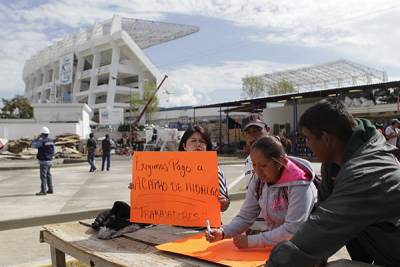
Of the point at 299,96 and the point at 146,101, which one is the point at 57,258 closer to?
the point at 299,96

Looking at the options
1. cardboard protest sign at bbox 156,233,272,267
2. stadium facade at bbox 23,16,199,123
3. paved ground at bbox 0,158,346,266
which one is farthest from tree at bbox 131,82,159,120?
cardboard protest sign at bbox 156,233,272,267

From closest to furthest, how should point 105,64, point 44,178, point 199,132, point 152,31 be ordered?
point 199,132 → point 44,178 → point 105,64 → point 152,31

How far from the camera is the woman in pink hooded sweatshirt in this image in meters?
2.60

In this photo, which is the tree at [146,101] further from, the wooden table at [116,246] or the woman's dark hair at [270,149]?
the woman's dark hair at [270,149]

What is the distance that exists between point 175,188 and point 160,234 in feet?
1.15

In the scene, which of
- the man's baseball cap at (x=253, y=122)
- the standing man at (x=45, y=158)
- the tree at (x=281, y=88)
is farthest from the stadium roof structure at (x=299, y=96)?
the tree at (x=281, y=88)

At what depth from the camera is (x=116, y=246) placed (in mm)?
3080

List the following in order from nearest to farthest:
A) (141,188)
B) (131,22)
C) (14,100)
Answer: (141,188) → (14,100) → (131,22)

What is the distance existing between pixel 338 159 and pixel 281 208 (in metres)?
0.87

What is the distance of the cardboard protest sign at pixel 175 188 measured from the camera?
3.33 metres

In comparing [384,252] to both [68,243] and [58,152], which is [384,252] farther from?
[58,152]

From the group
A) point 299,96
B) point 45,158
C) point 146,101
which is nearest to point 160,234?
point 45,158

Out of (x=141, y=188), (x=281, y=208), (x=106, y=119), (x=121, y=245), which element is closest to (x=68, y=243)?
(x=121, y=245)

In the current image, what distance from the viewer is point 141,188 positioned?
3.67 meters
